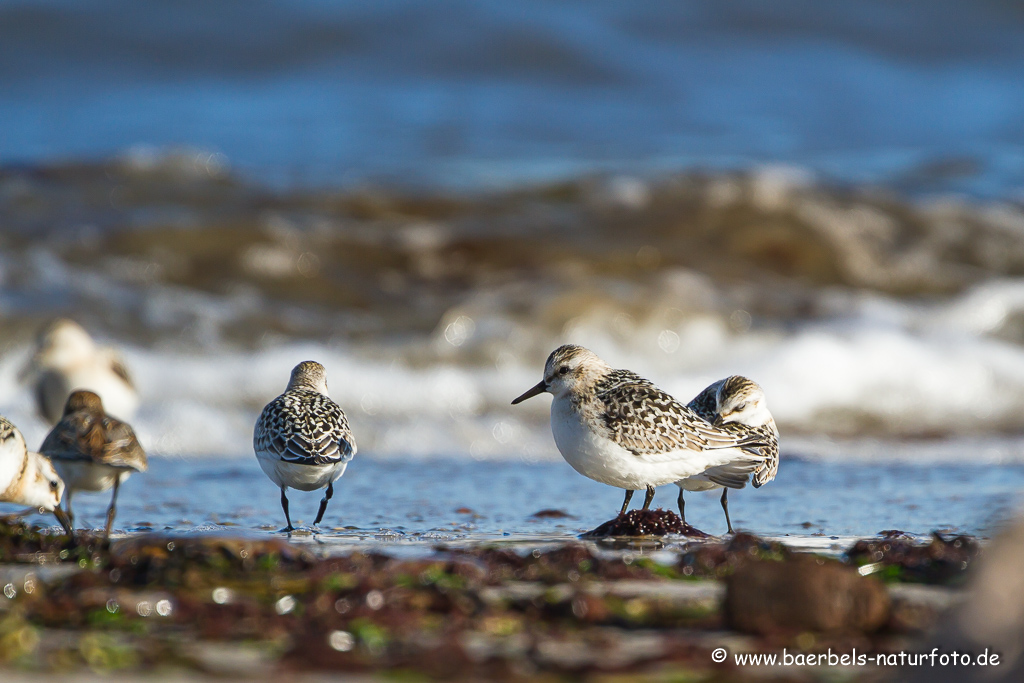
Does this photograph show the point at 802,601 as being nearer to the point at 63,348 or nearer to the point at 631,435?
the point at 631,435

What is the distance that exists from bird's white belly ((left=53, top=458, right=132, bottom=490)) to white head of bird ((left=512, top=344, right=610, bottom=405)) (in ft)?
6.35

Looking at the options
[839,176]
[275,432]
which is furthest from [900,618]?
[839,176]

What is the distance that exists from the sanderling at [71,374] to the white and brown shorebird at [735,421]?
12.2ft

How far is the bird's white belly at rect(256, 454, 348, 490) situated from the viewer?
4957mm

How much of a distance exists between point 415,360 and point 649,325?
8.51ft

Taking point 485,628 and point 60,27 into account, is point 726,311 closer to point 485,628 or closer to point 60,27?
point 485,628

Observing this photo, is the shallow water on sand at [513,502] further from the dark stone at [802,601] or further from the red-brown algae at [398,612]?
the dark stone at [802,601]

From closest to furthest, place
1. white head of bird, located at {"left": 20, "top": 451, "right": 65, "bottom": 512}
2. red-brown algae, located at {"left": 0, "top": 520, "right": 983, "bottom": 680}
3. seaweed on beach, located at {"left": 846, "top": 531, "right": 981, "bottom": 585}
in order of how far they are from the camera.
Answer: red-brown algae, located at {"left": 0, "top": 520, "right": 983, "bottom": 680}, seaweed on beach, located at {"left": 846, "top": 531, "right": 981, "bottom": 585}, white head of bird, located at {"left": 20, "top": 451, "right": 65, "bottom": 512}

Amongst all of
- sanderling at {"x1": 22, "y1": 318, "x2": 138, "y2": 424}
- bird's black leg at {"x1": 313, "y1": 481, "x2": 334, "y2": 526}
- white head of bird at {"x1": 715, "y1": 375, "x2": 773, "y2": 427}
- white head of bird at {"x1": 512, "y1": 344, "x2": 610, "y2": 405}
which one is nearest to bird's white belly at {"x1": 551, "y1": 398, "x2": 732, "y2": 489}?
white head of bird at {"x1": 512, "y1": 344, "x2": 610, "y2": 405}

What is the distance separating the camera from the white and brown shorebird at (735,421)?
5.05m

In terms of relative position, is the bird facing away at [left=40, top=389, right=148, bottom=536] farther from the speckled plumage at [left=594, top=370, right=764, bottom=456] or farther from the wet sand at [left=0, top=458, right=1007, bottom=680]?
the speckled plumage at [left=594, top=370, right=764, bottom=456]

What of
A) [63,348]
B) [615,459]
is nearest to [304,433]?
[615,459]

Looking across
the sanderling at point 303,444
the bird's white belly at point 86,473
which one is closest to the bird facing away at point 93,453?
the bird's white belly at point 86,473

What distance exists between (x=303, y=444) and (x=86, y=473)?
1.05 meters
